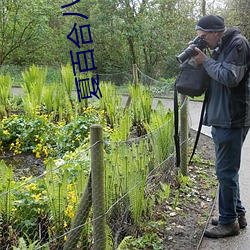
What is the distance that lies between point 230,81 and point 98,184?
1231mm

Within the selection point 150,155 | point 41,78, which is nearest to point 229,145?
point 150,155

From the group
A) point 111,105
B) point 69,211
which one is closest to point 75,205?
point 69,211

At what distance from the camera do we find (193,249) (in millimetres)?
3092

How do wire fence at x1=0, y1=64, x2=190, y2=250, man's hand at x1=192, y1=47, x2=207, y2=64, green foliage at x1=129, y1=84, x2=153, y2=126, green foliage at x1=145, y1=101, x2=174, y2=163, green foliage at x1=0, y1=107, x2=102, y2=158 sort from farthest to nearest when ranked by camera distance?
green foliage at x1=129, y1=84, x2=153, y2=126
green foliage at x1=0, y1=107, x2=102, y2=158
green foliage at x1=145, y1=101, x2=174, y2=163
man's hand at x1=192, y1=47, x2=207, y2=64
wire fence at x1=0, y1=64, x2=190, y2=250

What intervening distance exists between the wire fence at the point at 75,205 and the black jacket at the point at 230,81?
31.6 inches

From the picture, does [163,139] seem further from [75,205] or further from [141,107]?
[141,107]

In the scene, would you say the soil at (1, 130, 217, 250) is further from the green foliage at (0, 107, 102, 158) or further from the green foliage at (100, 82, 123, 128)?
the green foliage at (100, 82, 123, 128)

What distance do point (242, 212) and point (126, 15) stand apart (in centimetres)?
1251

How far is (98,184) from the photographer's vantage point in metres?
2.34

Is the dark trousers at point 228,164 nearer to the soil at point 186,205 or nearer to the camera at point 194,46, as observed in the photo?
the soil at point 186,205

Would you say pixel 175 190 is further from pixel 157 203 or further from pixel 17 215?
pixel 17 215

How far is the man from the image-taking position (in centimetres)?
278

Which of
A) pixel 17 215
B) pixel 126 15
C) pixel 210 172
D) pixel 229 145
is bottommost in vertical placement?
pixel 210 172

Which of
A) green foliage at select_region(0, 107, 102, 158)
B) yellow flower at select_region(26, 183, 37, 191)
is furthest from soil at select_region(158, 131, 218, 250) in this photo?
green foliage at select_region(0, 107, 102, 158)
